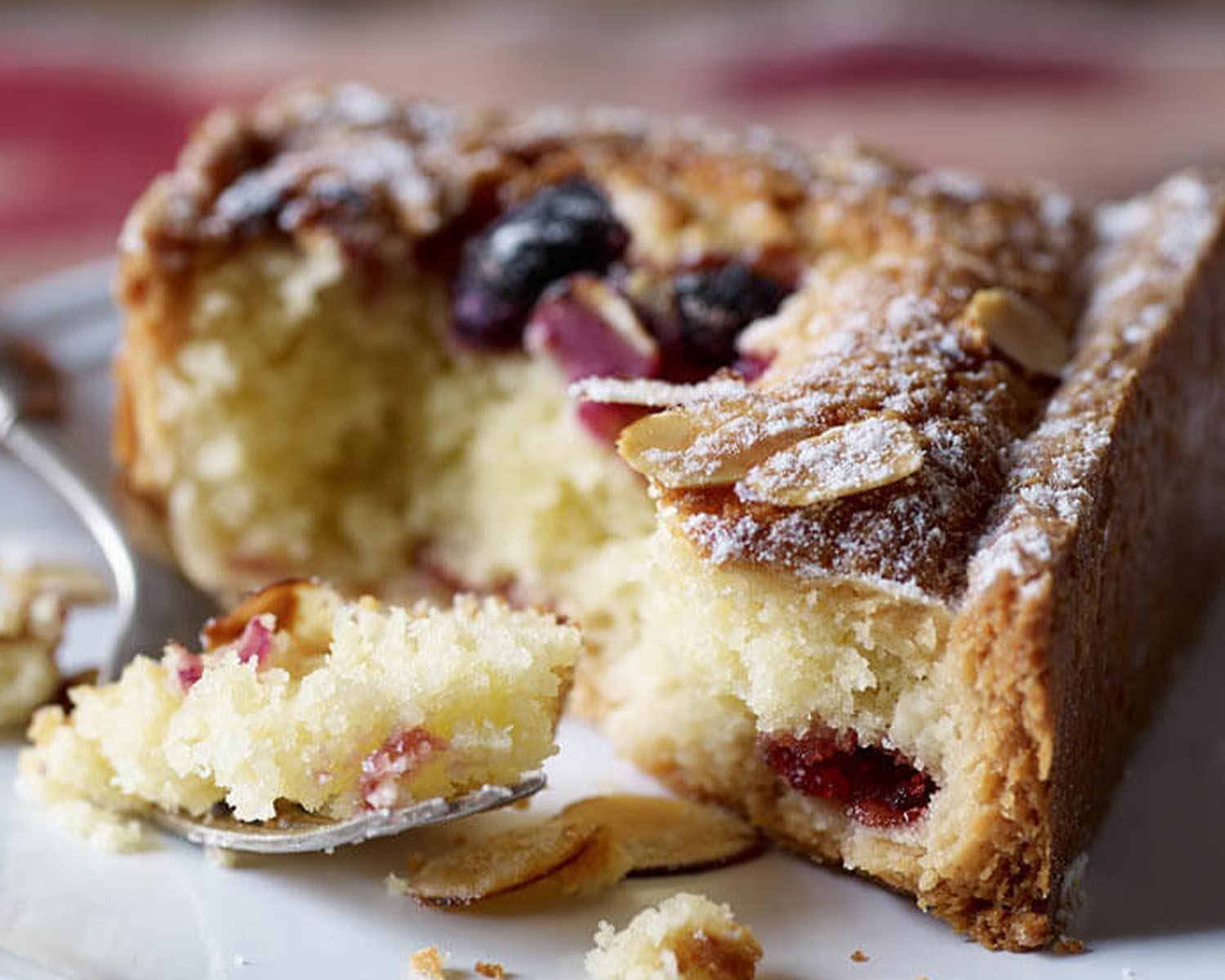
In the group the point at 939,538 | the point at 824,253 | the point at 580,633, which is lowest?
the point at 580,633

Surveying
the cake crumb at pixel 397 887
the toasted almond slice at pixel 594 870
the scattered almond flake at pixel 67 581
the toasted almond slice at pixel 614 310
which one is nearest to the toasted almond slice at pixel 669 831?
the toasted almond slice at pixel 594 870

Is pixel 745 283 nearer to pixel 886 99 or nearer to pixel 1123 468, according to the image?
pixel 1123 468

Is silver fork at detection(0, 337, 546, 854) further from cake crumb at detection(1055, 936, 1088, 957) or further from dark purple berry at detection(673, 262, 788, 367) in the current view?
dark purple berry at detection(673, 262, 788, 367)

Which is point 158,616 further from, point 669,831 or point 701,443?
point 701,443

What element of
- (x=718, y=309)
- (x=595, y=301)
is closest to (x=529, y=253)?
(x=595, y=301)

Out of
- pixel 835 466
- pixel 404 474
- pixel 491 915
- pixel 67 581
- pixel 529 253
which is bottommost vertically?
pixel 491 915

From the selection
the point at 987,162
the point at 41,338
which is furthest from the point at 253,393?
the point at 987,162

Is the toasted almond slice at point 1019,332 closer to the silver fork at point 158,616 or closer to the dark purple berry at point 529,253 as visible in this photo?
the dark purple berry at point 529,253
